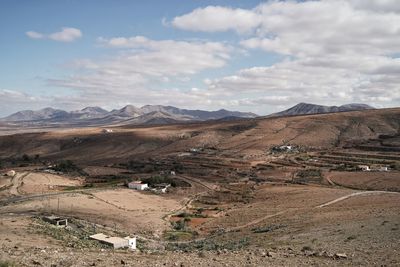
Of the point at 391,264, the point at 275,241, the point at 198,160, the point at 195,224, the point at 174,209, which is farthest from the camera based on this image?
the point at 198,160

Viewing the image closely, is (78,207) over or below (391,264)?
below

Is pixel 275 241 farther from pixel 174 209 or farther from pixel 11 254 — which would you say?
pixel 174 209

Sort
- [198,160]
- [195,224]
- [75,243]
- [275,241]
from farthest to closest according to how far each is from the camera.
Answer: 1. [198,160]
2. [195,224]
3. [275,241]
4. [75,243]

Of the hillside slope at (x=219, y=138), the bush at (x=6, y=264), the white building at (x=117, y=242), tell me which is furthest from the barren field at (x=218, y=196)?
the bush at (x=6, y=264)

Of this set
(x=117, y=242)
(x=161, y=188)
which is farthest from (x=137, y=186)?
(x=117, y=242)

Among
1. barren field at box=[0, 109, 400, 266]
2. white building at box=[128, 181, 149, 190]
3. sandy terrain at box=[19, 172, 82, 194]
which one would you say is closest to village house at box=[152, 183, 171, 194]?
barren field at box=[0, 109, 400, 266]

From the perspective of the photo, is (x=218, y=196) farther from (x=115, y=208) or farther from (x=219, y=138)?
(x=219, y=138)

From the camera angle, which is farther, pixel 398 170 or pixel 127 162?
pixel 127 162

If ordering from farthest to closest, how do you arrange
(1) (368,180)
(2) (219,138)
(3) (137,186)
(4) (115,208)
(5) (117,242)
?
(2) (219,138) < (1) (368,180) < (3) (137,186) < (4) (115,208) < (5) (117,242)

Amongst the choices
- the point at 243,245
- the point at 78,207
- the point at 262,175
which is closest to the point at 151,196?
the point at 78,207

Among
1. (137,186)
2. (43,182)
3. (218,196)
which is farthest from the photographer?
(43,182)
